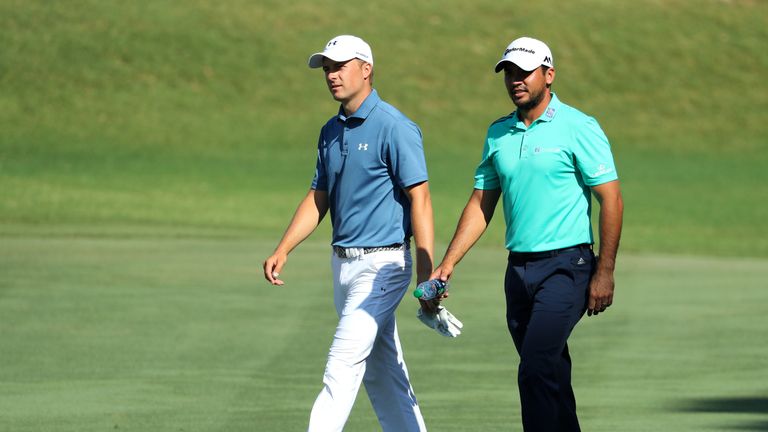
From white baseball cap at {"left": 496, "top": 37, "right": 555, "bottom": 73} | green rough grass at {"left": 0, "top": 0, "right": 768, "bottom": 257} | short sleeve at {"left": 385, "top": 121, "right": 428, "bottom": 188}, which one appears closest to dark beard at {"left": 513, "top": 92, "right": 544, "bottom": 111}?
white baseball cap at {"left": 496, "top": 37, "right": 555, "bottom": 73}

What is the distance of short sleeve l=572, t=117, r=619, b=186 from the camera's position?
740cm

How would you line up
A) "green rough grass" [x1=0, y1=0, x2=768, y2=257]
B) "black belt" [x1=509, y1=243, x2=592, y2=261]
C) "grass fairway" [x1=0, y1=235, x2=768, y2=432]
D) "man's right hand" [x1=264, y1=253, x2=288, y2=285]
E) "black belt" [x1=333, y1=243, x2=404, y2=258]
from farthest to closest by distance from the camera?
"green rough grass" [x1=0, y1=0, x2=768, y2=257] → "grass fairway" [x1=0, y1=235, x2=768, y2=432] → "man's right hand" [x1=264, y1=253, x2=288, y2=285] → "black belt" [x1=333, y1=243, x2=404, y2=258] → "black belt" [x1=509, y1=243, x2=592, y2=261]

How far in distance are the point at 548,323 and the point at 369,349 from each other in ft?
3.01

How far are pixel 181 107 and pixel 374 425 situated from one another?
136 ft

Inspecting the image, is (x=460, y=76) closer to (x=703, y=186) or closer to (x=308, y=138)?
(x=308, y=138)

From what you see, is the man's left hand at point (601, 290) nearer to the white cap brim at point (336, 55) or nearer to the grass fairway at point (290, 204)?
the white cap brim at point (336, 55)

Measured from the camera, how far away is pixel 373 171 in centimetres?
786

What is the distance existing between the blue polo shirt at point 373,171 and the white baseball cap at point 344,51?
216 mm

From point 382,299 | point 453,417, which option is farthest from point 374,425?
point 382,299

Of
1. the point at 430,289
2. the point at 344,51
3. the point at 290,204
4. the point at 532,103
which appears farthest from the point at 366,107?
the point at 290,204

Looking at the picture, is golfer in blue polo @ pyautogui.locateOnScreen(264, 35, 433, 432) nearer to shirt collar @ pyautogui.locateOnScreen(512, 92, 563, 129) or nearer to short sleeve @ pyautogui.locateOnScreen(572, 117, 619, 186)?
shirt collar @ pyautogui.locateOnScreen(512, 92, 563, 129)

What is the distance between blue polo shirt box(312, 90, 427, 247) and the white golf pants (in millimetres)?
127

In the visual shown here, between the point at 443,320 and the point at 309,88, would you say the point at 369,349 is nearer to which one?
the point at 443,320

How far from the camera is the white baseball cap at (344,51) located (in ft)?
25.7
